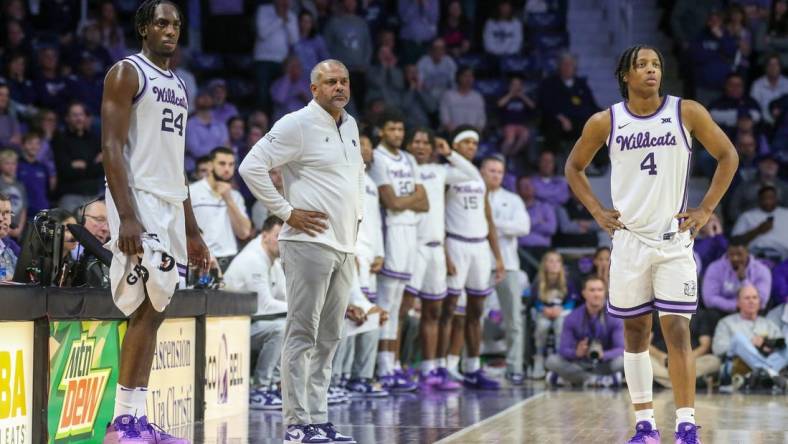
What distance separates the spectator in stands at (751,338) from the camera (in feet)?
38.5

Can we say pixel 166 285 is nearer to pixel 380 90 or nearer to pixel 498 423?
pixel 498 423

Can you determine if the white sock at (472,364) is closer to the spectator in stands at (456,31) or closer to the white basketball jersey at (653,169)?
the white basketball jersey at (653,169)

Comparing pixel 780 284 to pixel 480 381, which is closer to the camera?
pixel 480 381

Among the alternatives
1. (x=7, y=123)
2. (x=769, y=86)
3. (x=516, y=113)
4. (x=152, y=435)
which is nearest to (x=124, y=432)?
(x=152, y=435)

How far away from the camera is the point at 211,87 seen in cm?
1552

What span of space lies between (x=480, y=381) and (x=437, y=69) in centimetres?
649

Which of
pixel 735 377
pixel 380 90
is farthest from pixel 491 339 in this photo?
pixel 380 90

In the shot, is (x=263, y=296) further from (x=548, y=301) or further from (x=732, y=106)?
(x=732, y=106)

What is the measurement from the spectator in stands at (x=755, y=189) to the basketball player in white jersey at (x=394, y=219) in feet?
18.3

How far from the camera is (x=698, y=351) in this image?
40.3 feet

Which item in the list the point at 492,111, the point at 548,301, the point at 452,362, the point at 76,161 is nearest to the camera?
the point at 452,362

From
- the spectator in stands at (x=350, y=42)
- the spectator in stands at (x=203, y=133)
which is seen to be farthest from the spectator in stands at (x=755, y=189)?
the spectator in stands at (x=203, y=133)

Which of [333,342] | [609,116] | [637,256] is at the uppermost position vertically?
[609,116]

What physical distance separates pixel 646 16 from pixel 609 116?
39.5 feet
